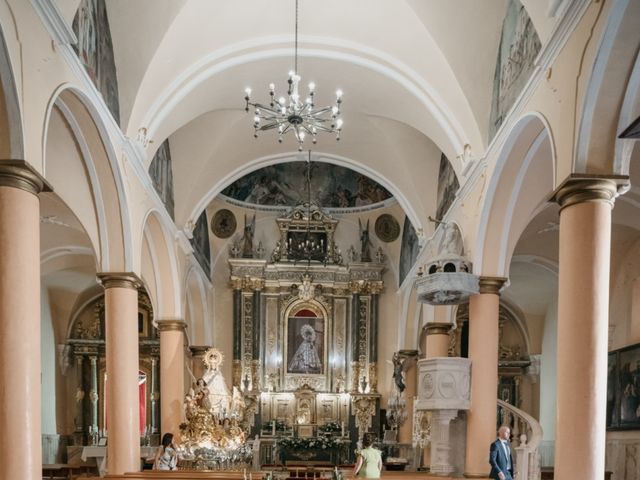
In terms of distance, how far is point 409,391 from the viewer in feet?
67.3

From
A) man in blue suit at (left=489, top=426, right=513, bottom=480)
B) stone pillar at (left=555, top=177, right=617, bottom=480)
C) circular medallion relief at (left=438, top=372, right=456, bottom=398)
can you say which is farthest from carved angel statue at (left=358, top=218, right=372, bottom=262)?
stone pillar at (left=555, top=177, right=617, bottom=480)

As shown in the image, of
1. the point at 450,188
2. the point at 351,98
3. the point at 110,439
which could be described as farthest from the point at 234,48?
the point at 110,439

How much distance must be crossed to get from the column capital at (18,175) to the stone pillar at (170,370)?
9.79m

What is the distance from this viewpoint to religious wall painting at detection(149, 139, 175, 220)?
14.2m

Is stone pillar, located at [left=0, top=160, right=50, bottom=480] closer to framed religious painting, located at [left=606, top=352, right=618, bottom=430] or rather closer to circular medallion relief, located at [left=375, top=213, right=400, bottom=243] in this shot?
framed religious painting, located at [left=606, top=352, right=618, bottom=430]

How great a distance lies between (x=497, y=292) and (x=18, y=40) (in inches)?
317

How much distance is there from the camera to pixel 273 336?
76.9ft

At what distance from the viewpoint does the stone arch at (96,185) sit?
32.8 ft

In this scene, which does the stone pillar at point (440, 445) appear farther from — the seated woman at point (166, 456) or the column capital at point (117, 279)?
the column capital at point (117, 279)

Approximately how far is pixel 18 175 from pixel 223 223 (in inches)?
667

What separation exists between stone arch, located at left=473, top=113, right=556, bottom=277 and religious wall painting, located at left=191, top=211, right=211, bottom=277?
1027 cm

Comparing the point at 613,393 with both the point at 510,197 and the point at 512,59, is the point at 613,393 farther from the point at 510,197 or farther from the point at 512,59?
the point at 512,59

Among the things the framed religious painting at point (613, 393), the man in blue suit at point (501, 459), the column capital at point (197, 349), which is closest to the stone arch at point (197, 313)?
the column capital at point (197, 349)

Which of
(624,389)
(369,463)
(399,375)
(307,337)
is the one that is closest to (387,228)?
(307,337)
